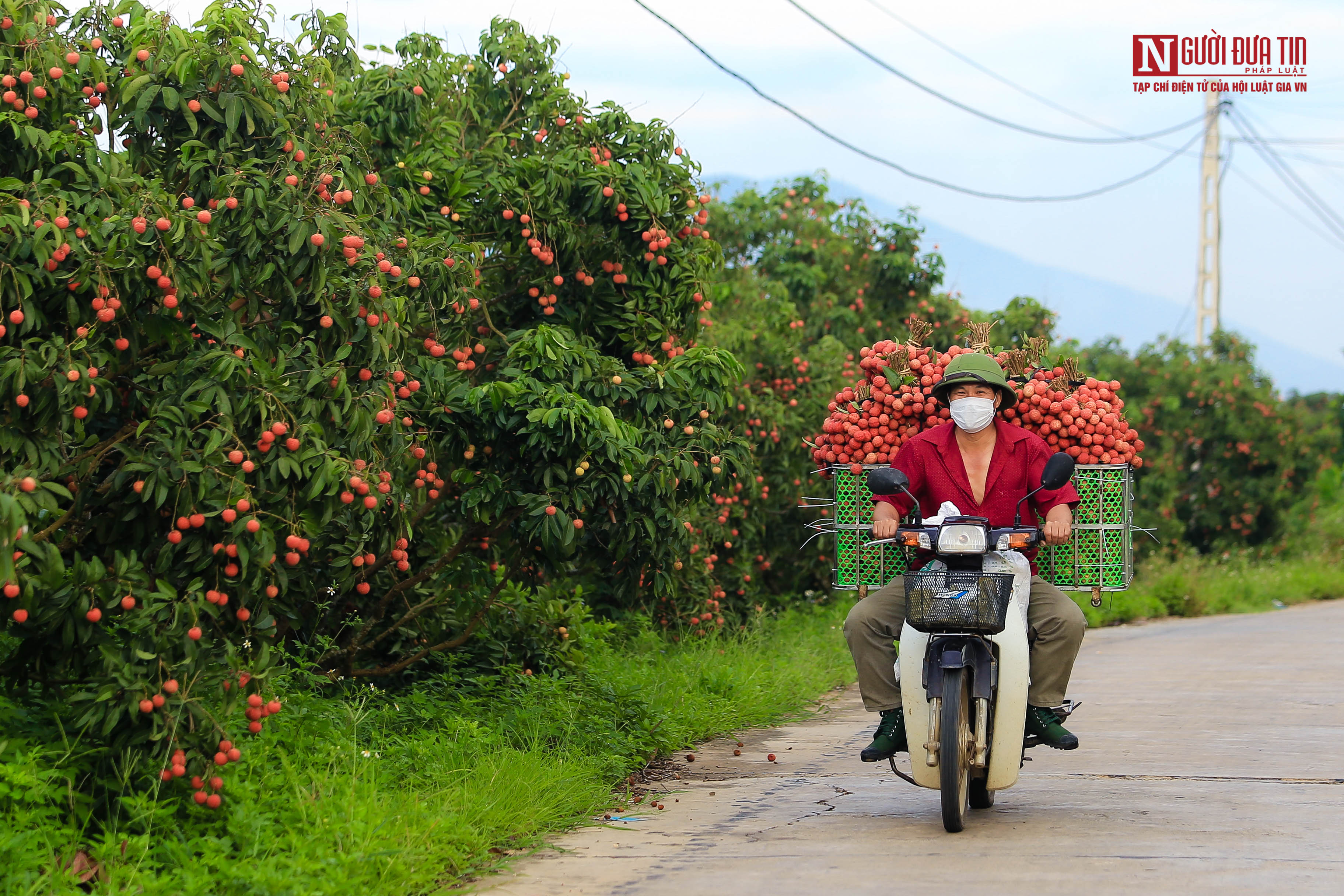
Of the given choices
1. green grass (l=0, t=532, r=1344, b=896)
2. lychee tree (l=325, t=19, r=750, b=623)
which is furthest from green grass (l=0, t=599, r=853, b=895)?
lychee tree (l=325, t=19, r=750, b=623)

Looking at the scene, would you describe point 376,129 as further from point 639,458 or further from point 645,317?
point 639,458

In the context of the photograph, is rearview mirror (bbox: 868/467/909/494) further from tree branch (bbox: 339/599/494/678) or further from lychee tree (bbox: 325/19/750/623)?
tree branch (bbox: 339/599/494/678)

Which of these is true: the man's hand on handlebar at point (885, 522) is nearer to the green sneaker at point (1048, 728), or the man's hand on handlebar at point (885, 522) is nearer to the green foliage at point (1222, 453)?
the green sneaker at point (1048, 728)

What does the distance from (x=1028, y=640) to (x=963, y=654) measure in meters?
0.44

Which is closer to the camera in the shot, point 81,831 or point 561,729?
point 81,831

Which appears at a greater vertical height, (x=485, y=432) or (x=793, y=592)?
(x=485, y=432)

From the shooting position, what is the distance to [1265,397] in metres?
23.4

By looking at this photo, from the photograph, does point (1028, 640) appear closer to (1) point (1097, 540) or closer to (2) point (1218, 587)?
(1) point (1097, 540)

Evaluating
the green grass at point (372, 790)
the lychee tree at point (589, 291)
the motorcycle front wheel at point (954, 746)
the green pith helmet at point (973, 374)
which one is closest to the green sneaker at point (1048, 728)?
the motorcycle front wheel at point (954, 746)

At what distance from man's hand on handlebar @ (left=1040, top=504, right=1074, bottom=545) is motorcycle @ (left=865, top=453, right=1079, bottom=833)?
94mm

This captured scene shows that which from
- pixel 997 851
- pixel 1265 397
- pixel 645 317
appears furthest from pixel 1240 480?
pixel 997 851

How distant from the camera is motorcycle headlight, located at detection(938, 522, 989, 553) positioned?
17.8 ft

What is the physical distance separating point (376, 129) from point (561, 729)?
348 centimetres

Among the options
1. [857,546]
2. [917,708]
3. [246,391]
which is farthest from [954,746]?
[246,391]
